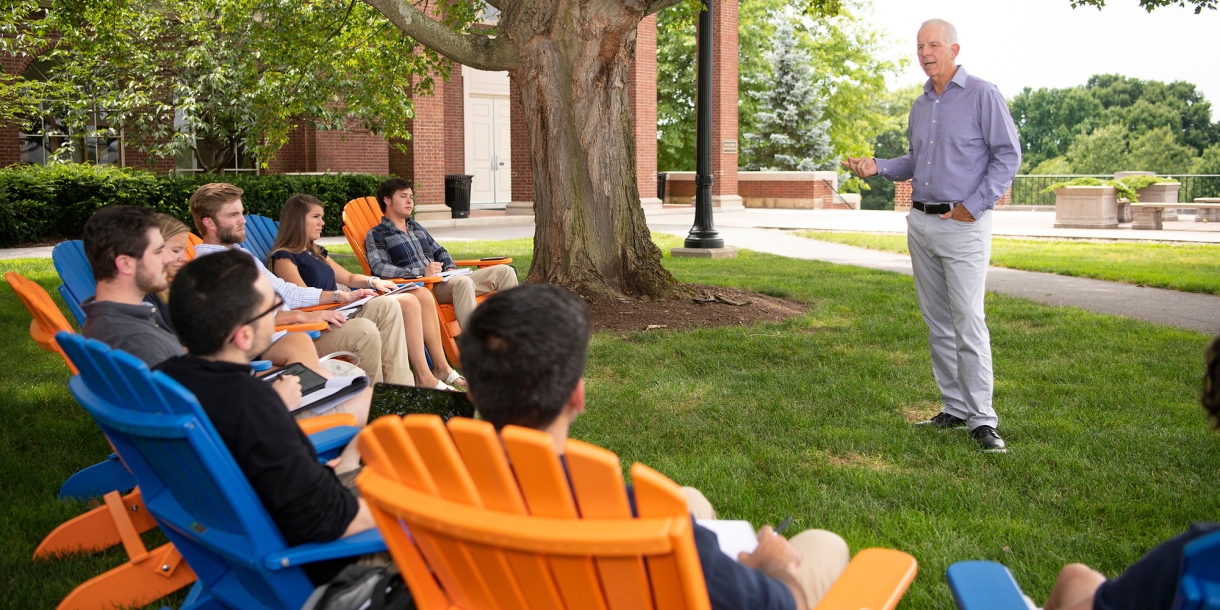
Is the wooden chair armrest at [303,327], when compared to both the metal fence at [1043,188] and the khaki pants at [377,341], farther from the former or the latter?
the metal fence at [1043,188]

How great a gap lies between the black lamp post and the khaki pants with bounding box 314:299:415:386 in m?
7.53

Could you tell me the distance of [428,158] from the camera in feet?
69.6

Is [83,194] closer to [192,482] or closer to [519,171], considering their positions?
[519,171]

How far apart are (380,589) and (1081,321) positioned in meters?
7.62

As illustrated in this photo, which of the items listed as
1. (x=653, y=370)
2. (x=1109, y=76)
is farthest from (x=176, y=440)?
(x=1109, y=76)

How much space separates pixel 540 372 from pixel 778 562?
0.64 meters

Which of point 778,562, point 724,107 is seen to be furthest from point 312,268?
point 724,107

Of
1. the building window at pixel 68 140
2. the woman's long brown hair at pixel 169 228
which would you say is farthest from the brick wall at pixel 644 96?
the woman's long brown hair at pixel 169 228

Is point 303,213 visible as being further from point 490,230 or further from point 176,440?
point 490,230

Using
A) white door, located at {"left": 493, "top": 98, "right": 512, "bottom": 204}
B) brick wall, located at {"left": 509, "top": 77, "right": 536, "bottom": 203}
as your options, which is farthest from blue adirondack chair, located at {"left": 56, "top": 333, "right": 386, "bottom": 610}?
white door, located at {"left": 493, "top": 98, "right": 512, "bottom": 204}

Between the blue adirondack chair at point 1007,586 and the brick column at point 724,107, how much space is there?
25.3 m

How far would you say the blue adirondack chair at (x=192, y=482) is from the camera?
212 centimetres

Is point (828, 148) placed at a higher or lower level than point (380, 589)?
higher

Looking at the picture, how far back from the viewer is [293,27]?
10.7 metres
